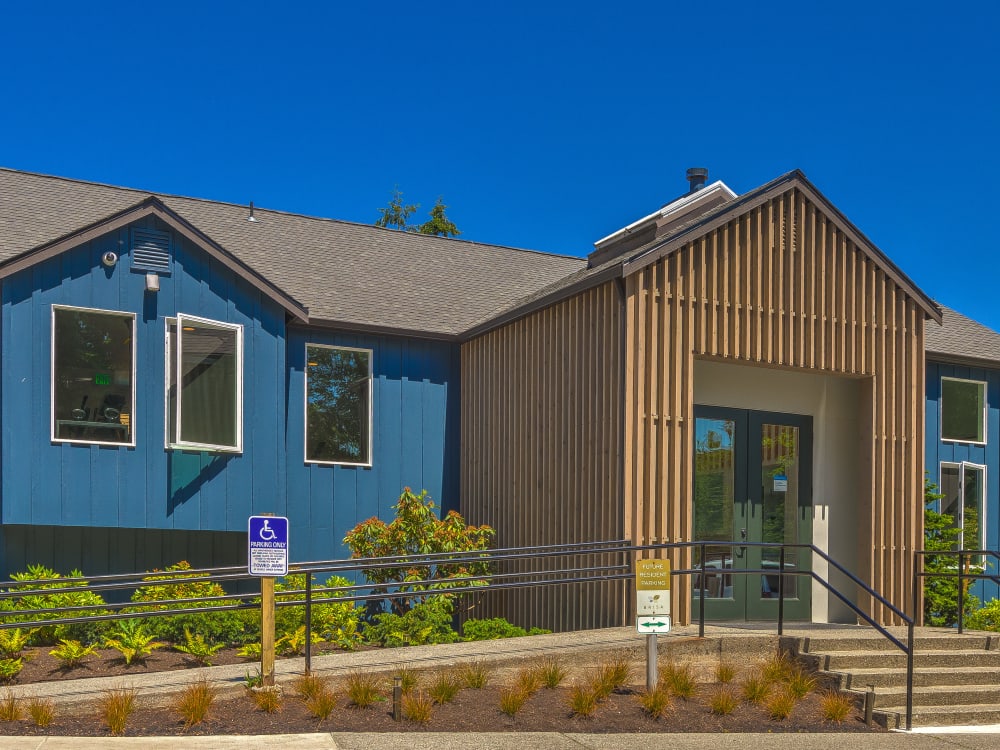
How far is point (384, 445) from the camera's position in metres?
16.3

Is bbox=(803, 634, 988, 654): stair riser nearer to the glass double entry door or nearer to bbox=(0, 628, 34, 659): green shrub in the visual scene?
the glass double entry door

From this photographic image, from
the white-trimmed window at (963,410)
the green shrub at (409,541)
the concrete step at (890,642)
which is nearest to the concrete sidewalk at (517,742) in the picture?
the concrete step at (890,642)

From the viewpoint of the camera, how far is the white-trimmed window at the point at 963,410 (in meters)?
19.2

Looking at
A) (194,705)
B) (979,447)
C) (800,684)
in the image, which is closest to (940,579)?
(979,447)

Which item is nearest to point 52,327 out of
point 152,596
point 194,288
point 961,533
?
point 194,288

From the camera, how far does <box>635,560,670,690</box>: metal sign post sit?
1041 centimetres

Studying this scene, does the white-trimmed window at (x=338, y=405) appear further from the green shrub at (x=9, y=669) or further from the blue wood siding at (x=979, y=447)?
the blue wood siding at (x=979, y=447)

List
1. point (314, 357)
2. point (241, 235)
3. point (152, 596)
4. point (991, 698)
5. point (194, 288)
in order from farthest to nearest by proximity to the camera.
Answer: point (241, 235) < point (314, 357) < point (194, 288) < point (152, 596) < point (991, 698)

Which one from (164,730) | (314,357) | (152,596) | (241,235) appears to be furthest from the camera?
(241,235)

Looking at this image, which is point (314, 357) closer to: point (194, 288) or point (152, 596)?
point (194, 288)

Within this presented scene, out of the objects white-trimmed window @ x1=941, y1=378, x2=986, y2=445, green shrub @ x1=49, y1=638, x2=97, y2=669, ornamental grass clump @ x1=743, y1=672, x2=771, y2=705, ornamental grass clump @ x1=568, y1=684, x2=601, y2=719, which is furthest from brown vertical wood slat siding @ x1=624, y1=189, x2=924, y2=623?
green shrub @ x1=49, y1=638, x2=97, y2=669

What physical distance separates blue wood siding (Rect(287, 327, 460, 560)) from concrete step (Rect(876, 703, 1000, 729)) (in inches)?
295

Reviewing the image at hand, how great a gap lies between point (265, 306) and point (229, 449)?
1837 millimetres

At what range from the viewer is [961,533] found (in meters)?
18.5
